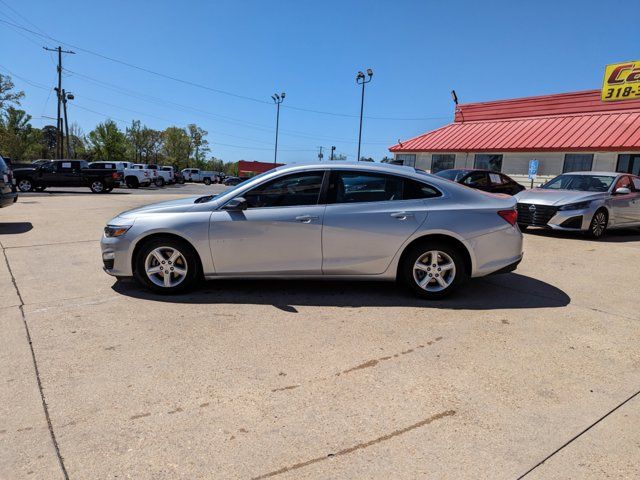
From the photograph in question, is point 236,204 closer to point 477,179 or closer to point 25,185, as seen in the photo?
point 477,179

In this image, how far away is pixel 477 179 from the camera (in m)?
12.9

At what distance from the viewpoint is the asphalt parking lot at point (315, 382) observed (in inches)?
91.0

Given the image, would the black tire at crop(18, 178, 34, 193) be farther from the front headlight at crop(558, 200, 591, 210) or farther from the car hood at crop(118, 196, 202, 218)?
the front headlight at crop(558, 200, 591, 210)

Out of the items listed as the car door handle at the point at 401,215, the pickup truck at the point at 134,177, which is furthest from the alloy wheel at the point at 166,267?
the pickup truck at the point at 134,177

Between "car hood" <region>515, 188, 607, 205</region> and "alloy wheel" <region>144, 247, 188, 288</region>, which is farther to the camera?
"car hood" <region>515, 188, 607, 205</region>

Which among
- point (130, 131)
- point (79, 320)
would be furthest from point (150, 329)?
point (130, 131)

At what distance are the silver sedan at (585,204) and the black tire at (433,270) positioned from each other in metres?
5.57

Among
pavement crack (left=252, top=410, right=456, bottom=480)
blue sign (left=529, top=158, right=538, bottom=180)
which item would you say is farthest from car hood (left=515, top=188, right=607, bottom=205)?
blue sign (left=529, top=158, right=538, bottom=180)

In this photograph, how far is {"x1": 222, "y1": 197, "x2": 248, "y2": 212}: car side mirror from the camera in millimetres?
4680

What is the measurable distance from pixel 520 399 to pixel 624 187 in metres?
9.14

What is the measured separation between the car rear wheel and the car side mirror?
22397 millimetres

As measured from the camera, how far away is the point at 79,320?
13.6 ft

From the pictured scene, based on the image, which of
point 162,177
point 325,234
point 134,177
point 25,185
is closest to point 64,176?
point 25,185

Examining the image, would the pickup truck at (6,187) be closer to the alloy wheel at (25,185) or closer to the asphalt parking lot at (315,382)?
the asphalt parking lot at (315,382)
